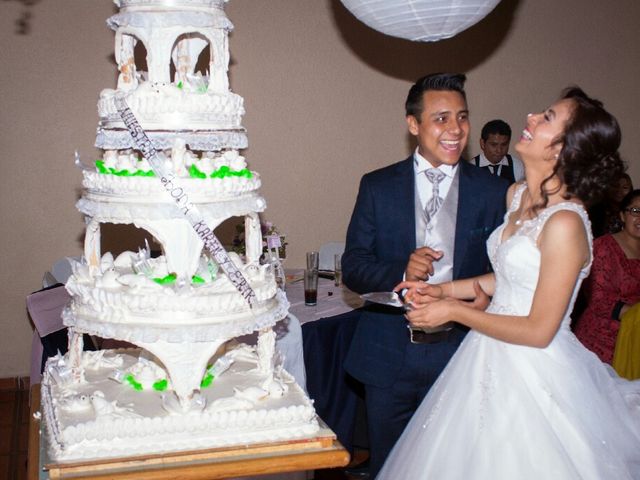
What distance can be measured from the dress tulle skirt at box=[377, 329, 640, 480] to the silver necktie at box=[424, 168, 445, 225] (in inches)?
20.6

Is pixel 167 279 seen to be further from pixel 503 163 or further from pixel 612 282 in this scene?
pixel 503 163

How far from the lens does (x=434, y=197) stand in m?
3.09

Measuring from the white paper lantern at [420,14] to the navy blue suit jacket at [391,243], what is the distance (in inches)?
19.6

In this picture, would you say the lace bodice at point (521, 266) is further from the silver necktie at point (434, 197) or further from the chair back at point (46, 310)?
the chair back at point (46, 310)

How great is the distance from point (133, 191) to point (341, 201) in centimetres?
455

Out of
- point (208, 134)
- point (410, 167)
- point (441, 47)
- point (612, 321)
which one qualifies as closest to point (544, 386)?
point (410, 167)

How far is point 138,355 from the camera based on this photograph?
113 inches

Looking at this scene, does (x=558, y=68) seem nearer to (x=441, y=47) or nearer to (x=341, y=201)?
(x=441, y=47)

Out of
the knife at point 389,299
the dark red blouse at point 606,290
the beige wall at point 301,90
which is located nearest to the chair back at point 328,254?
the beige wall at point 301,90

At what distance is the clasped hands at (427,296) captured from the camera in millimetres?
2619

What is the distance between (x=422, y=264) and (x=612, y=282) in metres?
2.44

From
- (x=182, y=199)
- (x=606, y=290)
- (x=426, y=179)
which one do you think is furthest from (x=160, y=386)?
(x=606, y=290)

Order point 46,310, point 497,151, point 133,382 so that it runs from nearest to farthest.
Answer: point 133,382 → point 46,310 → point 497,151

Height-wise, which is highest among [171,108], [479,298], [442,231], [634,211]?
[171,108]
